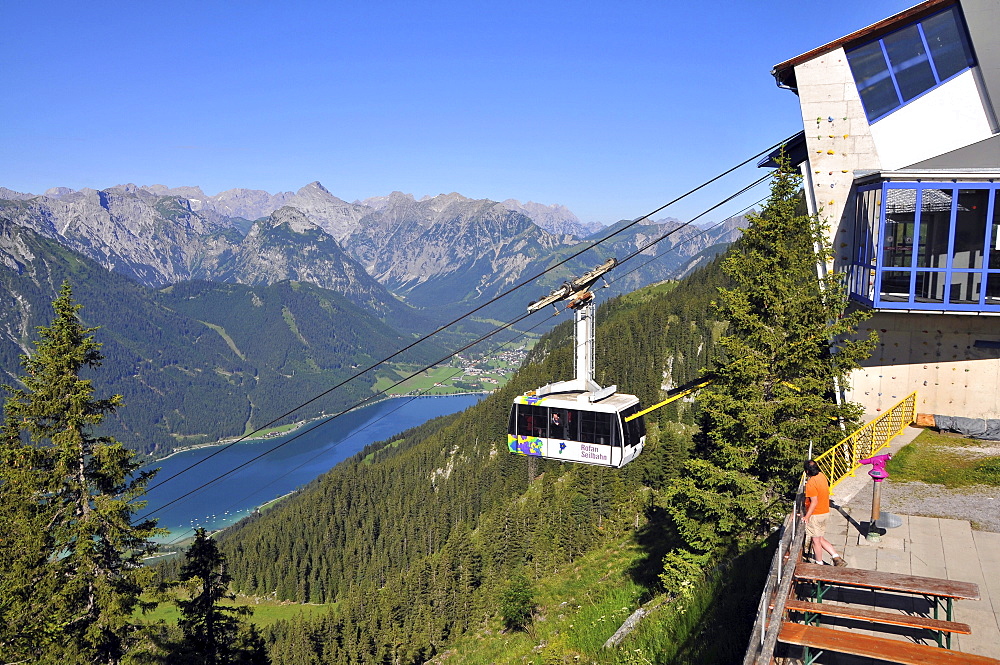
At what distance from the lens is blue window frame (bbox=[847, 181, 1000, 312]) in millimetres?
19766

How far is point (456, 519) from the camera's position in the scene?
132500 millimetres

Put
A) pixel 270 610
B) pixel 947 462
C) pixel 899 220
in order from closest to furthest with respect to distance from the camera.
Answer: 1. pixel 947 462
2. pixel 899 220
3. pixel 270 610

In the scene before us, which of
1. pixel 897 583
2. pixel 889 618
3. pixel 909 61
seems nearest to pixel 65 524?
pixel 889 618

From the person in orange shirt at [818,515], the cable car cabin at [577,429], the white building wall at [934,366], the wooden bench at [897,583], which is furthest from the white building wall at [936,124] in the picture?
the wooden bench at [897,583]

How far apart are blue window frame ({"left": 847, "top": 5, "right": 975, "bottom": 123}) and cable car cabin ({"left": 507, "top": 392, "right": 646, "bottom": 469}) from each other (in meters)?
14.0

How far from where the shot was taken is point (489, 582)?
80.0 meters

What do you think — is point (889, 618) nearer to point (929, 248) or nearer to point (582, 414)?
point (582, 414)

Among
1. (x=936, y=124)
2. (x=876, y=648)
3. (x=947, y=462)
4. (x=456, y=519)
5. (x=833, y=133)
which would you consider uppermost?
(x=936, y=124)

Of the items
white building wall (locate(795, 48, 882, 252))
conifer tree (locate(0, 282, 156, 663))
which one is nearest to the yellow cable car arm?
white building wall (locate(795, 48, 882, 252))

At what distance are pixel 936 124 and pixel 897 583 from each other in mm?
19426

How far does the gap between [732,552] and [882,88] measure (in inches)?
678

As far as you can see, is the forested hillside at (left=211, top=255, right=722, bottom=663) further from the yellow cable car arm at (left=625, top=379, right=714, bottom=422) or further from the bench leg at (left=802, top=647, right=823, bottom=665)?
the bench leg at (left=802, top=647, right=823, bottom=665)

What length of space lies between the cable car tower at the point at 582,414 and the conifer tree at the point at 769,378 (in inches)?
103

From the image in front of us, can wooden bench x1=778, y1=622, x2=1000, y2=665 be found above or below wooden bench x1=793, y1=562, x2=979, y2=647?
below
